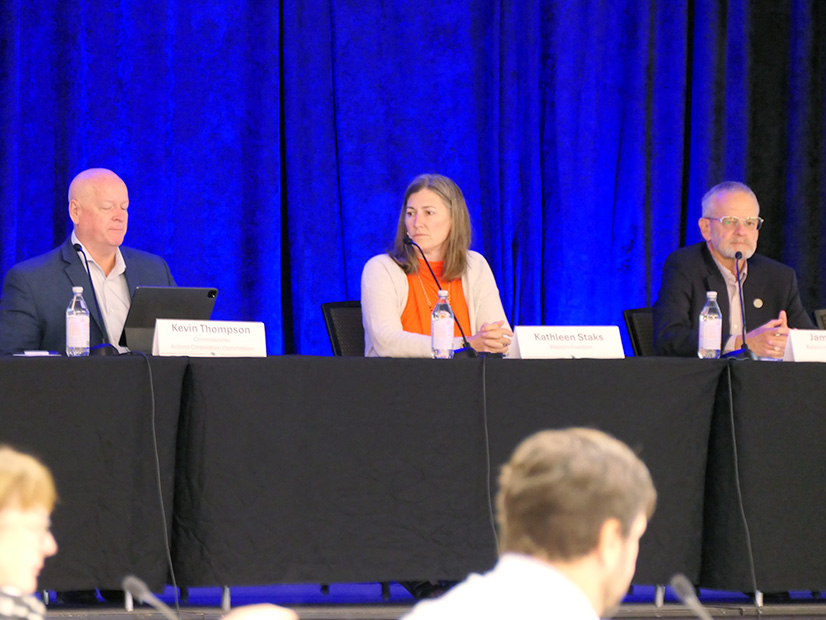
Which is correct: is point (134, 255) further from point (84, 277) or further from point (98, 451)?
point (98, 451)

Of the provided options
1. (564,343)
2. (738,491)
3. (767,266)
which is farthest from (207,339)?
(767,266)

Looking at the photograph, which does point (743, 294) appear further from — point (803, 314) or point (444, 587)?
point (444, 587)

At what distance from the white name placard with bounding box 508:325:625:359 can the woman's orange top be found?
0.64 meters

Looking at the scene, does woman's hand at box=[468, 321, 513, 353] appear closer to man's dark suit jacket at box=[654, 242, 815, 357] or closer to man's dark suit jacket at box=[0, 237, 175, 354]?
man's dark suit jacket at box=[654, 242, 815, 357]

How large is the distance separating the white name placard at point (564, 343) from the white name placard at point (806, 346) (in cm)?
45

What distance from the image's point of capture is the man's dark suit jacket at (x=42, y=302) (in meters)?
3.28

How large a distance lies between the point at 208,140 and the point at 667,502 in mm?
2728

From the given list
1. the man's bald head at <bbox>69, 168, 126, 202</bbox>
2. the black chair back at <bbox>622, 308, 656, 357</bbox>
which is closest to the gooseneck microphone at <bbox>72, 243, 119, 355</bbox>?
the man's bald head at <bbox>69, 168, 126, 202</bbox>

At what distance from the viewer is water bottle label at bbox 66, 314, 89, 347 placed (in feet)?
9.16

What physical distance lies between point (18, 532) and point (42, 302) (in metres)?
2.35

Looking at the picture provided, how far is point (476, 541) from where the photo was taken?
8.85ft

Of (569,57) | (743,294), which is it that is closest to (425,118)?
(569,57)

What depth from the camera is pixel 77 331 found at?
2.79 metres

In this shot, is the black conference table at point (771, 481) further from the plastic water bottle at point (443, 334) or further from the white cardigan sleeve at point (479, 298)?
the white cardigan sleeve at point (479, 298)
